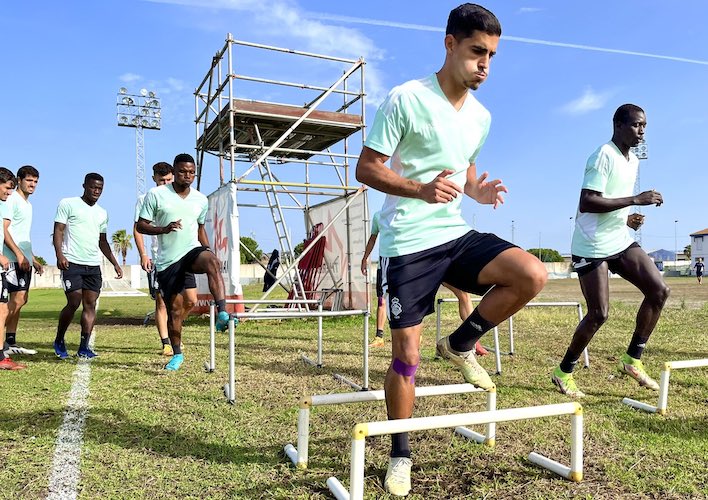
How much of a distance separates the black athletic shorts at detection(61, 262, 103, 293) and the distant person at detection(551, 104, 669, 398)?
541 cm

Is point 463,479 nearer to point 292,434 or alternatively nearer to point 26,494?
point 292,434

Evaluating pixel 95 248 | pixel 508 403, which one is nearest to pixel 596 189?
pixel 508 403

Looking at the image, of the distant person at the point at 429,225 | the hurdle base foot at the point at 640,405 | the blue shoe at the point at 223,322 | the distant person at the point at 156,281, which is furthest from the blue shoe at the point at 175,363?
the hurdle base foot at the point at 640,405

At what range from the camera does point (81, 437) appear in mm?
3562

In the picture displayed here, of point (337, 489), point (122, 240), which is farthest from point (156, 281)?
point (122, 240)

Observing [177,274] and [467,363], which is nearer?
[467,363]

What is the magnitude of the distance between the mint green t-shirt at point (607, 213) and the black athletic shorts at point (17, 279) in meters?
6.13

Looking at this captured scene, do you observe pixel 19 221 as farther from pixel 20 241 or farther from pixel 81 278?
pixel 81 278

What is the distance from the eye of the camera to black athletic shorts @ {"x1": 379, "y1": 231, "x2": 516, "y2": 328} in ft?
9.00

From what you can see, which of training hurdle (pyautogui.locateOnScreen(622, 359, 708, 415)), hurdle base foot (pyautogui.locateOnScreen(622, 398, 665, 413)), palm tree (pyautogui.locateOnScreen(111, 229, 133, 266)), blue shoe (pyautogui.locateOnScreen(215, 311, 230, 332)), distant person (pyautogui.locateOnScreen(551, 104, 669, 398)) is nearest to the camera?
training hurdle (pyautogui.locateOnScreen(622, 359, 708, 415))

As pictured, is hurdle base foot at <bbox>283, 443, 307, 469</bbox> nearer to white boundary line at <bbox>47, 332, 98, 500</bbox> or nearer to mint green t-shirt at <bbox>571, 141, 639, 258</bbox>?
white boundary line at <bbox>47, 332, 98, 500</bbox>

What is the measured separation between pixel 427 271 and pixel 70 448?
2402 millimetres

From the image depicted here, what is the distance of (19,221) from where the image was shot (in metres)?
6.79

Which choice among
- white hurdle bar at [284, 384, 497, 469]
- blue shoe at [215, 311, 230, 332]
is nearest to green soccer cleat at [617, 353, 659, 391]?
white hurdle bar at [284, 384, 497, 469]
